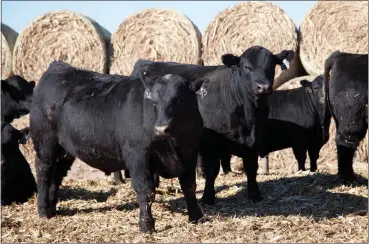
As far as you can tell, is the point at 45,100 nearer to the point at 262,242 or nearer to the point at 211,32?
the point at 262,242

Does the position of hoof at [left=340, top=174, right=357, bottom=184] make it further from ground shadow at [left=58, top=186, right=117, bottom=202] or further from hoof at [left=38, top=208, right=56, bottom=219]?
hoof at [left=38, top=208, right=56, bottom=219]

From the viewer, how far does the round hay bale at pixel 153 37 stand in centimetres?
1087

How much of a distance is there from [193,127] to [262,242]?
1.24 m

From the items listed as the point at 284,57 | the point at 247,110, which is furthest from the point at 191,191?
the point at 284,57

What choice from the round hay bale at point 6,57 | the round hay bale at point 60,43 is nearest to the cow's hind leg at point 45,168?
the round hay bale at point 60,43

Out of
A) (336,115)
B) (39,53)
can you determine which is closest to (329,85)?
(336,115)

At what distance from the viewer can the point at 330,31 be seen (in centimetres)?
1058

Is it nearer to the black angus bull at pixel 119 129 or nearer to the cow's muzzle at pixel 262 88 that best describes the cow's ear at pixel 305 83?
the cow's muzzle at pixel 262 88

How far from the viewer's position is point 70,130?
6.71 m

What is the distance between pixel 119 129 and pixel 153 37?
5.18 metres

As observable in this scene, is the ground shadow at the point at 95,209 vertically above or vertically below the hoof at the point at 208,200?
below

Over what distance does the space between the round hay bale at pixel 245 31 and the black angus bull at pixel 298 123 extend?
516mm

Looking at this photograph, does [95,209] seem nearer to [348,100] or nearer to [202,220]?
[202,220]

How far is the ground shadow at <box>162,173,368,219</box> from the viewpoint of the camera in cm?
666
